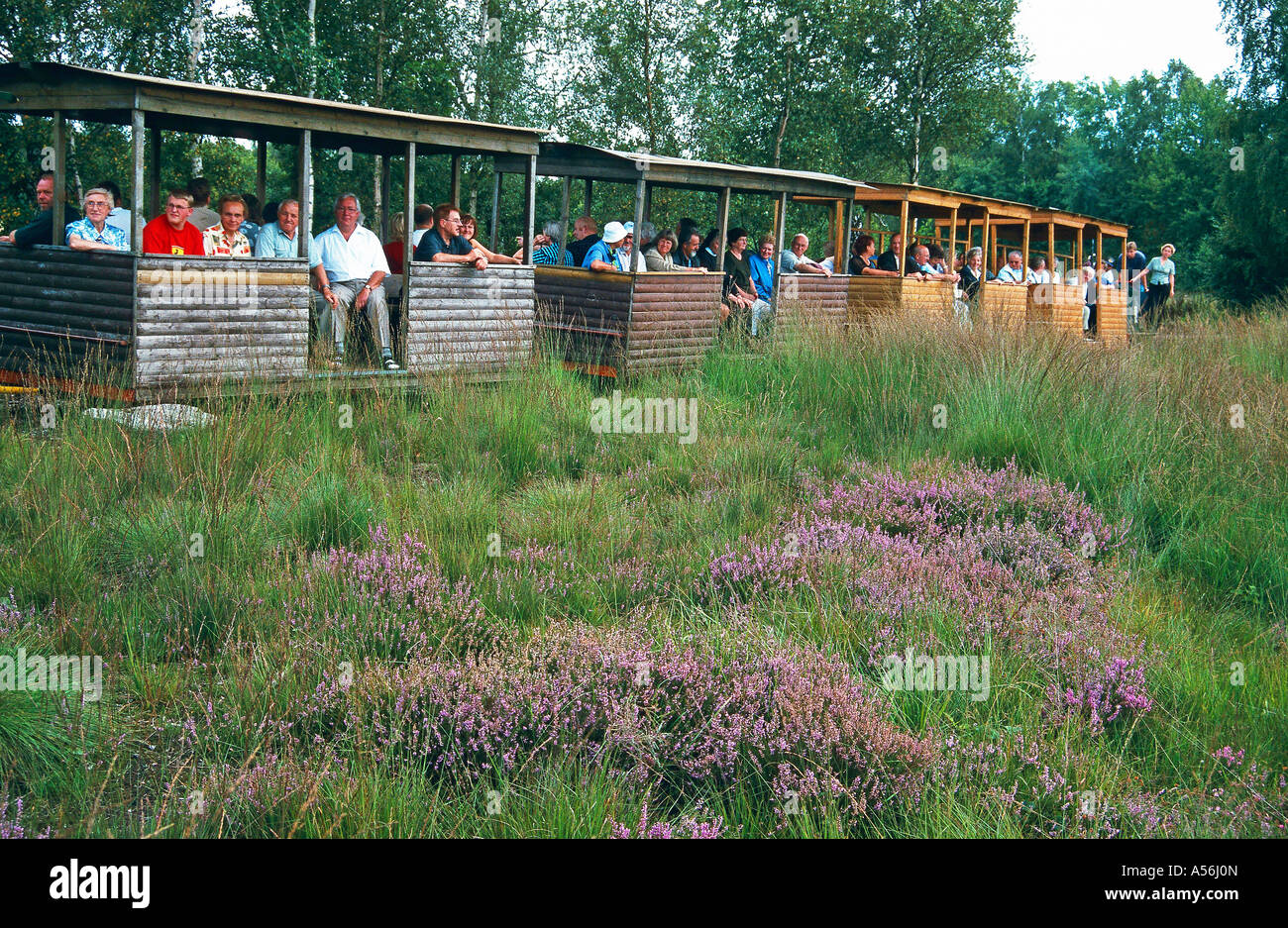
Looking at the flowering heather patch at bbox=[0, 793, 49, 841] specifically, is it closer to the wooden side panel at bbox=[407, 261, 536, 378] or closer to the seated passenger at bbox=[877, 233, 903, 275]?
the wooden side panel at bbox=[407, 261, 536, 378]

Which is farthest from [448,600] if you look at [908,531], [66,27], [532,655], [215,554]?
[66,27]

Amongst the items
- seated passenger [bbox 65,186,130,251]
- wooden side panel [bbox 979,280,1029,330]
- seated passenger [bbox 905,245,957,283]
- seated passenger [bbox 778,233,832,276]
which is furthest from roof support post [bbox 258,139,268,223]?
wooden side panel [bbox 979,280,1029,330]

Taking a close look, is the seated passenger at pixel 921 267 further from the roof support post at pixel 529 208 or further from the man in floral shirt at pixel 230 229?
the man in floral shirt at pixel 230 229

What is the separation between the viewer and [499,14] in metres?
29.5

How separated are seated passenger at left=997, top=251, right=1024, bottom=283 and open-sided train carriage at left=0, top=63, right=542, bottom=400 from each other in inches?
498

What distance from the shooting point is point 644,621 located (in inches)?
205

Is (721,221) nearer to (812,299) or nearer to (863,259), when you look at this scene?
(812,299)

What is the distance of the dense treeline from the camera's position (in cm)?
2283

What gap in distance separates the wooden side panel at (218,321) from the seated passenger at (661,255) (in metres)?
4.06

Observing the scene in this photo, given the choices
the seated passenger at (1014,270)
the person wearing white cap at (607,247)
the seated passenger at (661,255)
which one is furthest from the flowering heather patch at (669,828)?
the seated passenger at (1014,270)

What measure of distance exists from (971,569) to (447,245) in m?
6.86

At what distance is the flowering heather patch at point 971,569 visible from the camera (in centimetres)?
498

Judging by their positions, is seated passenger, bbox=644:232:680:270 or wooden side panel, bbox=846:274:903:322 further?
wooden side panel, bbox=846:274:903:322
